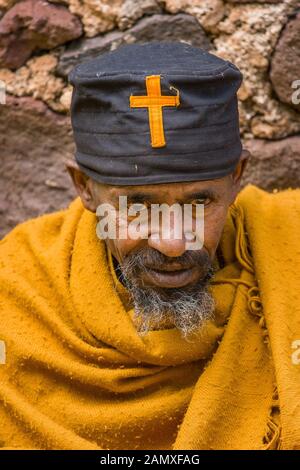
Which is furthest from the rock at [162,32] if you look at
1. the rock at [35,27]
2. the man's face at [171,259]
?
the man's face at [171,259]

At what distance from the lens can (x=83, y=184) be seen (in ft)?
9.00

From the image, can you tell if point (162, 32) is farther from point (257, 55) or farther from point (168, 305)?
point (168, 305)

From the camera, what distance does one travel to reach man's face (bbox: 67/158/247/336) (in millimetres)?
2471

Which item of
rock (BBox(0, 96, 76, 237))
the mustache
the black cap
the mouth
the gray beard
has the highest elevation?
the black cap

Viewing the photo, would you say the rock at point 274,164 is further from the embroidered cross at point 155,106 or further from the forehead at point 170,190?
the embroidered cross at point 155,106

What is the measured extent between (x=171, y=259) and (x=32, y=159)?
1201 mm

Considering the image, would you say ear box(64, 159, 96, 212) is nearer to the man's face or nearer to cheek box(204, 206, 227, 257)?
the man's face

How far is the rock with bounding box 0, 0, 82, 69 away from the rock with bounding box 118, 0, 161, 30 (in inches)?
7.2

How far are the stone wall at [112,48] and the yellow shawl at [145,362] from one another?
25.9 inches

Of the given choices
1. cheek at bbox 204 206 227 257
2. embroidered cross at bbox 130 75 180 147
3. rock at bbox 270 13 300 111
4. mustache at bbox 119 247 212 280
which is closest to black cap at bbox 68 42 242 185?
embroidered cross at bbox 130 75 180 147

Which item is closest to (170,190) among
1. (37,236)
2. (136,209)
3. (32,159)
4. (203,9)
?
(136,209)

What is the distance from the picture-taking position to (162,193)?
2459 millimetres

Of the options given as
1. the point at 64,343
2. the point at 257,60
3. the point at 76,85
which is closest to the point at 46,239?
the point at 64,343
